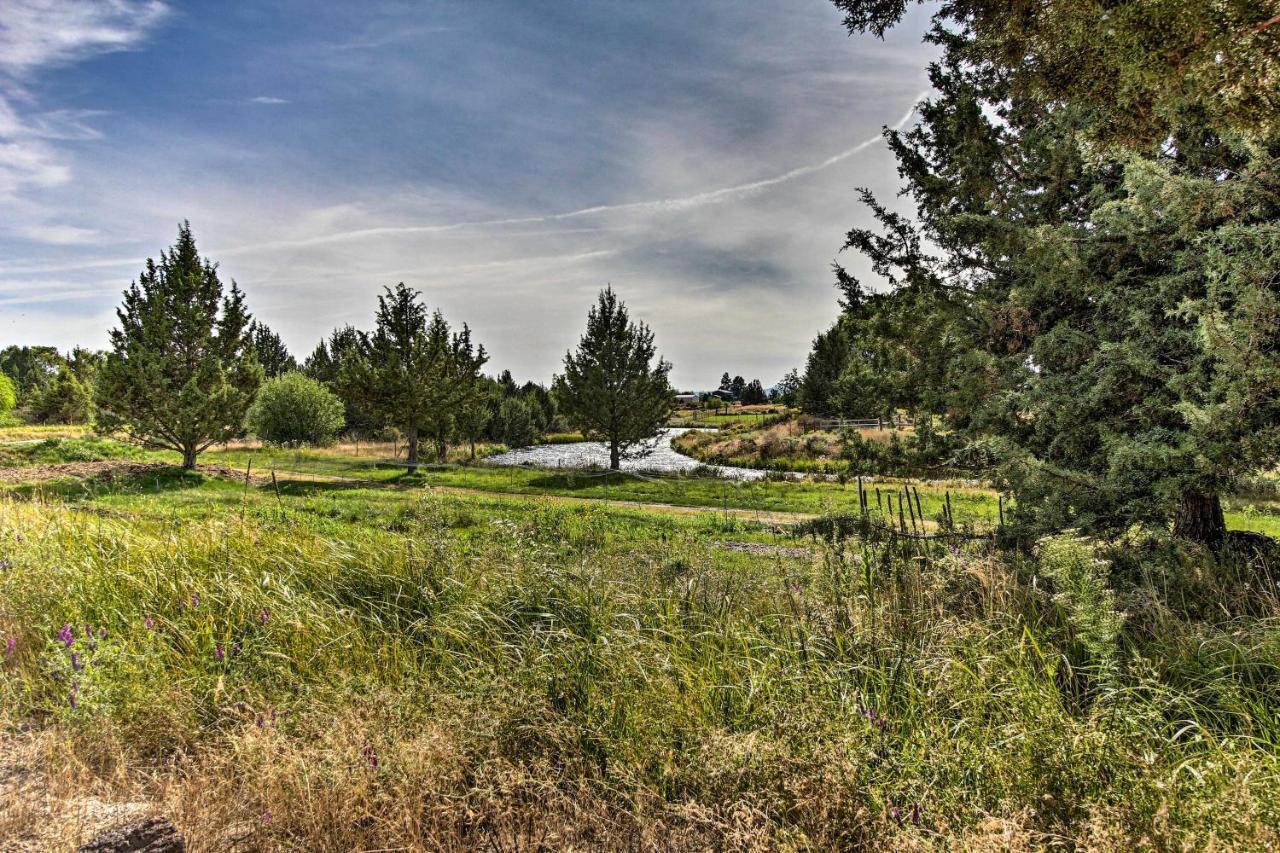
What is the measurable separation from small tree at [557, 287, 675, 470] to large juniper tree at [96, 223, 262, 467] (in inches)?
494

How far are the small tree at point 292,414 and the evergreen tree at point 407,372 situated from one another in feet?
48.2

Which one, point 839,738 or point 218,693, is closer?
point 839,738

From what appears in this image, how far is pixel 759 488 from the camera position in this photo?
19.5m

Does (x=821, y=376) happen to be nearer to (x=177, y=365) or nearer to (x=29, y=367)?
(x=177, y=365)

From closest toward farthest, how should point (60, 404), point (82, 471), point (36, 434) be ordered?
point (82, 471) → point (36, 434) → point (60, 404)

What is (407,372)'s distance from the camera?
24.1 m

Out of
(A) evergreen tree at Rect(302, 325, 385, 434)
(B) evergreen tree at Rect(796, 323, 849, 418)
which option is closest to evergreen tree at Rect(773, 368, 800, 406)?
(B) evergreen tree at Rect(796, 323, 849, 418)

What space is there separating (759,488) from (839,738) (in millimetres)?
17472

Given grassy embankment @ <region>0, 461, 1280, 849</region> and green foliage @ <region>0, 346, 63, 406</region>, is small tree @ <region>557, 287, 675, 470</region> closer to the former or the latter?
grassy embankment @ <region>0, 461, 1280, 849</region>

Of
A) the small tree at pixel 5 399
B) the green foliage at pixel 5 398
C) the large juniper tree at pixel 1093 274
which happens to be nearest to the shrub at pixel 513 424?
the small tree at pixel 5 399

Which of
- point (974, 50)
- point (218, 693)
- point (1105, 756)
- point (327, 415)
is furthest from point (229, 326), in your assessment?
point (1105, 756)

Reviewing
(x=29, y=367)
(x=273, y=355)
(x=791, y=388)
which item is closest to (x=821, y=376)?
(x=791, y=388)

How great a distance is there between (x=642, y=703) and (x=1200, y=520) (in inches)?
219

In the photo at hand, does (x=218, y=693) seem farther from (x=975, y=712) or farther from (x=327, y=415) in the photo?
(x=327, y=415)
